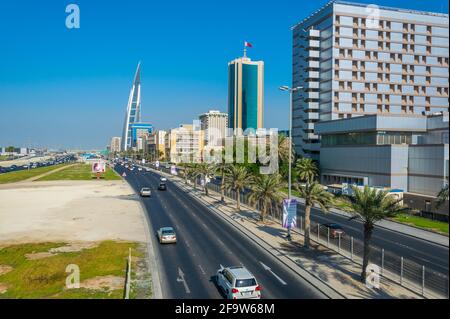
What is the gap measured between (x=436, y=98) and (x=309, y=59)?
35.1 metres

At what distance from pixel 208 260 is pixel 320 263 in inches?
323

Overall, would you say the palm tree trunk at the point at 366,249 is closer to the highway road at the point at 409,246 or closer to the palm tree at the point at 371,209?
the palm tree at the point at 371,209

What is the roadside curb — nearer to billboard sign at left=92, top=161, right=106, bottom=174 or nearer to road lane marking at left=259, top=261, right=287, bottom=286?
road lane marking at left=259, top=261, right=287, bottom=286

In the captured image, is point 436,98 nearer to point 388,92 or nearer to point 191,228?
point 388,92

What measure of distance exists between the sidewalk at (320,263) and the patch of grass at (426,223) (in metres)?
14.7

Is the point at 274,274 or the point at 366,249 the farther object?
the point at 274,274

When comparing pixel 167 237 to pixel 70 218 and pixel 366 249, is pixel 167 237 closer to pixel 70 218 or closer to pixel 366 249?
pixel 366 249

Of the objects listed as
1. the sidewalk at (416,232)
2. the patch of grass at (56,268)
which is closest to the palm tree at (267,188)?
the sidewalk at (416,232)

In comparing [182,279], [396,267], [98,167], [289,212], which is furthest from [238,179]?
[98,167]

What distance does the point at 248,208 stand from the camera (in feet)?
172

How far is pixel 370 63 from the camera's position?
91.0 metres

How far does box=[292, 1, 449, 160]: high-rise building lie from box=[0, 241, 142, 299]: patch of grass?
6839 cm

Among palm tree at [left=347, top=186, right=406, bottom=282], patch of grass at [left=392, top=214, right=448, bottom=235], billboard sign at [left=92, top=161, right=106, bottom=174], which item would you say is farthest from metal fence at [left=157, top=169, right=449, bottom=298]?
billboard sign at [left=92, top=161, right=106, bottom=174]
